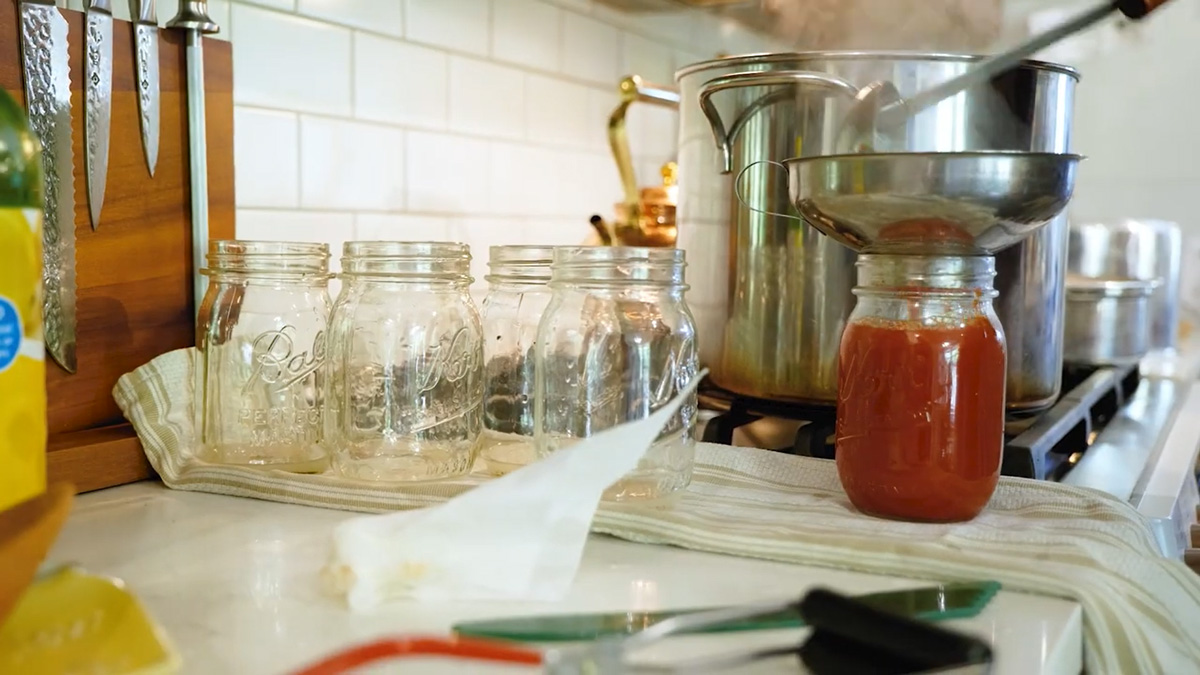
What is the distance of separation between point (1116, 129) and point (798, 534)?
216 centimetres

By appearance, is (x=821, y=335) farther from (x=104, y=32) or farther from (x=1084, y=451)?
(x=104, y=32)

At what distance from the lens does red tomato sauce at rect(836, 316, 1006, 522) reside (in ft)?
2.10

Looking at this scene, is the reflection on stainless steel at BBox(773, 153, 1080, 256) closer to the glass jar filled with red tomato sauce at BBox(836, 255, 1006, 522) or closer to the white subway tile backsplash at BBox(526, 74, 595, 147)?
the glass jar filled with red tomato sauce at BBox(836, 255, 1006, 522)

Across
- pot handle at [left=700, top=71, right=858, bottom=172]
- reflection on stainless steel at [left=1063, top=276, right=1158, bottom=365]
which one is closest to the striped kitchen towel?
pot handle at [left=700, top=71, right=858, bottom=172]

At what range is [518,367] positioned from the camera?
83cm

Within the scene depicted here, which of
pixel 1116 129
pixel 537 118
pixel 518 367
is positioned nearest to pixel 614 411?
pixel 518 367

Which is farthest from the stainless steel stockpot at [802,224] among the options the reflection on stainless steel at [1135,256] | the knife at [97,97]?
the reflection on stainless steel at [1135,256]

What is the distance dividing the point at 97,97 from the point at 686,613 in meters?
0.59

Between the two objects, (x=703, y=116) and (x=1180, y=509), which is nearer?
(x=1180, y=509)

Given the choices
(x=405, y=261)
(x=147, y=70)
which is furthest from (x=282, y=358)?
(x=147, y=70)

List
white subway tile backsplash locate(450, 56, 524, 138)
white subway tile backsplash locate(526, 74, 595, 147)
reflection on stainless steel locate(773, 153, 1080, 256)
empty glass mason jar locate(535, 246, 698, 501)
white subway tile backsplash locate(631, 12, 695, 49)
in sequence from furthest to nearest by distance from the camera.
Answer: white subway tile backsplash locate(631, 12, 695, 49) < white subway tile backsplash locate(526, 74, 595, 147) < white subway tile backsplash locate(450, 56, 524, 138) < empty glass mason jar locate(535, 246, 698, 501) < reflection on stainless steel locate(773, 153, 1080, 256)

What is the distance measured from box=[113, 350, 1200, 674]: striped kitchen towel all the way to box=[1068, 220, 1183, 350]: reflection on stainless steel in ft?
3.95

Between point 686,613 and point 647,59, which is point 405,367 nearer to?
point 686,613

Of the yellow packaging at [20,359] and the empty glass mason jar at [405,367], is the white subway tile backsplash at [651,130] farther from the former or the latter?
the yellow packaging at [20,359]
